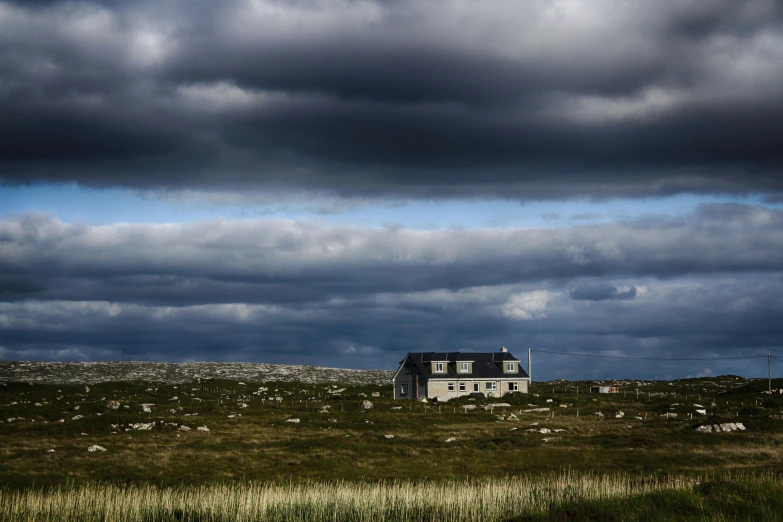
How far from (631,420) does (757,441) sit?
57.8 feet

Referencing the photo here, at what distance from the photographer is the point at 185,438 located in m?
59.7

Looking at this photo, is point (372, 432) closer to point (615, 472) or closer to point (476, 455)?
point (476, 455)

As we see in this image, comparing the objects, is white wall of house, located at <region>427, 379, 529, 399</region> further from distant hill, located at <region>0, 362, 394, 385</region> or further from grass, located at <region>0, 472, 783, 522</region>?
grass, located at <region>0, 472, 783, 522</region>

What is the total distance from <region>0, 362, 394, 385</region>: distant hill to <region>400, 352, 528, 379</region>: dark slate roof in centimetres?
5061

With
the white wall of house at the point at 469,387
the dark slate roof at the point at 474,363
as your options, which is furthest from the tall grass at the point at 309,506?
the dark slate roof at the point at 474,363

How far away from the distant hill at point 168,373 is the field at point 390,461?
5704 cm

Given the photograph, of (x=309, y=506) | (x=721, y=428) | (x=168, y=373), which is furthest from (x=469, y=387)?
(x=309, y=506)

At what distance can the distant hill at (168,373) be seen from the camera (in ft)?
491

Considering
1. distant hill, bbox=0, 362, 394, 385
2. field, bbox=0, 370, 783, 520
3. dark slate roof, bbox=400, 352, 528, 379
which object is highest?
dark slate roof, bbox=400, 352, 528, 379

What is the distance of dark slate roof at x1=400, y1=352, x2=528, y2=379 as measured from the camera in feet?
362

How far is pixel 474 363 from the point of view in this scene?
113938 millimetres

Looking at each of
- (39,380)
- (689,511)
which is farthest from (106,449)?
(39,380)

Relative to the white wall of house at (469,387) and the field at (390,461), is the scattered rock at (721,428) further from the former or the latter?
the white wall of house at (469,387)

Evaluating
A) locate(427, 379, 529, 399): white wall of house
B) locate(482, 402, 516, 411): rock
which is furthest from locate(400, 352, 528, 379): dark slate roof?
locate(482, 402, 516, 411): rock
